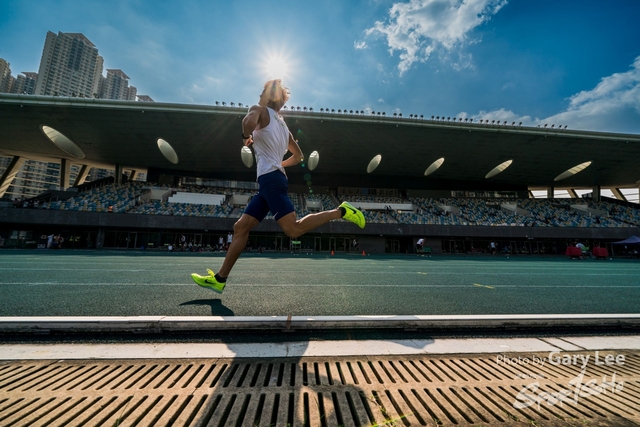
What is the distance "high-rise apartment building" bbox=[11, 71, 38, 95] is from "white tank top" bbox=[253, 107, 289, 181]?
138m

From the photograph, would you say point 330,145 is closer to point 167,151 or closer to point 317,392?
point 167,151

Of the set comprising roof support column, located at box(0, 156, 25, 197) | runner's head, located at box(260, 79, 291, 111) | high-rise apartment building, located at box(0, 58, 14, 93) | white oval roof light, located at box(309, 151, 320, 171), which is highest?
high-rise apartment building, located at box(0, 58, 14, 93)

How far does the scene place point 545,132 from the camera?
25344 mm

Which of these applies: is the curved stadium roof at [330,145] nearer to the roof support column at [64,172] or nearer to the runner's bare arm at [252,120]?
the roof support column at [64,172]

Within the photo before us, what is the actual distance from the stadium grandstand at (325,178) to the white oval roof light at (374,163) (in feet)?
0.51

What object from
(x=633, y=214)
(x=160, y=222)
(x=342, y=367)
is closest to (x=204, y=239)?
(x=160, y=222)

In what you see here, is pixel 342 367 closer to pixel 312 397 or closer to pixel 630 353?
pixel 312 397

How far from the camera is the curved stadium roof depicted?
22.1 metres

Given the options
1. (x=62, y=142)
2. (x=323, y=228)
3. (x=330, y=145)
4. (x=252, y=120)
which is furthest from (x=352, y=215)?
(x=62, y=142)

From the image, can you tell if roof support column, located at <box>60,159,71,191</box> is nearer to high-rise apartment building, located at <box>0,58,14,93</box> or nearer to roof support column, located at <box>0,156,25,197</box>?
roof support column, located at <box>0,156,25,197</box>

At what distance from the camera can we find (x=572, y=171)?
3161 cm

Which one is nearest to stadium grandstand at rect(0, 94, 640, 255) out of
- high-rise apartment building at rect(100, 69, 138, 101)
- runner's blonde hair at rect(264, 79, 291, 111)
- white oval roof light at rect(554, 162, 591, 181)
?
white oval roof light at rect(554, 162, 591, 181)

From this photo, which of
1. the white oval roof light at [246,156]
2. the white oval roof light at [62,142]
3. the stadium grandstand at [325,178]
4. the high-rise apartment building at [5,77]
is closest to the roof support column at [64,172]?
the stadium grandstand at [325,178]

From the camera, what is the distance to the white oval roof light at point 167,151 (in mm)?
25697
